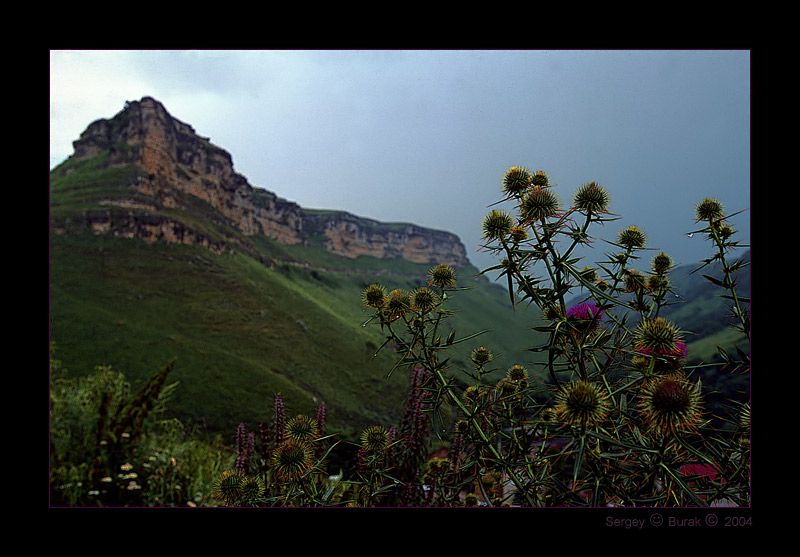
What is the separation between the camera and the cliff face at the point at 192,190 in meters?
56.9

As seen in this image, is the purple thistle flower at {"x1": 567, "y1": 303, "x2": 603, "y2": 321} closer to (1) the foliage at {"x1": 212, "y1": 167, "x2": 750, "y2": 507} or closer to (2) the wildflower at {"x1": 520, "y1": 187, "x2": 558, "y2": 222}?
(1) the foliage at {"x1": 212, "y1": 167, "x2": 750, "y2": 507}

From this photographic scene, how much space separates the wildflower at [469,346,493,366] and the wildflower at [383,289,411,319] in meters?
0.39

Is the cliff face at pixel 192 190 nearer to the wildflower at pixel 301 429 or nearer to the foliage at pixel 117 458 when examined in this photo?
the foliage at pixel 117 458

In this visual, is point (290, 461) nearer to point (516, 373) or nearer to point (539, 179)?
point (516, 373)

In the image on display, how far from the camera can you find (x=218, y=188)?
78562 mm

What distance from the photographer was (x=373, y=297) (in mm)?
1676

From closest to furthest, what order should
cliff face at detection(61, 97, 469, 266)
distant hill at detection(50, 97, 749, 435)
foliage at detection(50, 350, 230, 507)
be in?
foliage at detection(50, 350, 230, 507)
distant hill at detection(50, 97, 749, 435)
cliff face at detection(61, 97, 469, 266)

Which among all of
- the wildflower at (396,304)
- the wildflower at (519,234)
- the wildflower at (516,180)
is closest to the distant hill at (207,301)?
the wildflower at (396,304)

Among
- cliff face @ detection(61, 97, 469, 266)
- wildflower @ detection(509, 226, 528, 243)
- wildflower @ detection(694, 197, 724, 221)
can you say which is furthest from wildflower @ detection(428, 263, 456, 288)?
cliff face @ detection(61, 97, 469, 266)

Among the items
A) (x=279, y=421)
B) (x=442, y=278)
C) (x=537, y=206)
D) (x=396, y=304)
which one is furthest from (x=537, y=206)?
(x=279, y=421)

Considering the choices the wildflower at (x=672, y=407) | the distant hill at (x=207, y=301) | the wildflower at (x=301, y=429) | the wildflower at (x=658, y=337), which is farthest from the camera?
the distant hill at (x=207, y=301)

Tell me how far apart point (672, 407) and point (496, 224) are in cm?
85

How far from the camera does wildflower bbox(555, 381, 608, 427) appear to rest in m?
1.14

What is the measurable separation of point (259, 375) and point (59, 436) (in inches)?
966
